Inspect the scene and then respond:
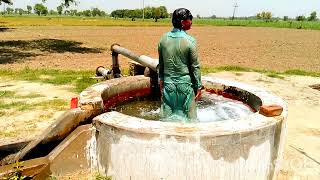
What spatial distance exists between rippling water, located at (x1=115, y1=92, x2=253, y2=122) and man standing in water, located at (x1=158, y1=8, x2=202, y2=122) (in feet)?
4.94

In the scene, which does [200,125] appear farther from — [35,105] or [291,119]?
[35,105]

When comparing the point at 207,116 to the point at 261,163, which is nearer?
the point at 261,163

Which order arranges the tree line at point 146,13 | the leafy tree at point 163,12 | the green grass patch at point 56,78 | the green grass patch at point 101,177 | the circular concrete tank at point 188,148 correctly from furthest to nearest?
the leafy tree at point 163,12 → the tree line at point 146,13 → the green grass patch at point 56,78 → the green grass patch at point 101,177 → the circular concrete tank at point 188,148

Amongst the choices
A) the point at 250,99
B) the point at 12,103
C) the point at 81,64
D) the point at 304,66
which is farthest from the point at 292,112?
the point at 304,66

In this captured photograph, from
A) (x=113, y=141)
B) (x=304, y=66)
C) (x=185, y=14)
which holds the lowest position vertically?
(x=304, y=66)

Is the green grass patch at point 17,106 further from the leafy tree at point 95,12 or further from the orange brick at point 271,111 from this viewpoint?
the leafy tree at point 95,12

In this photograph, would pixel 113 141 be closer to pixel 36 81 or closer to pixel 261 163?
pixel 261 163

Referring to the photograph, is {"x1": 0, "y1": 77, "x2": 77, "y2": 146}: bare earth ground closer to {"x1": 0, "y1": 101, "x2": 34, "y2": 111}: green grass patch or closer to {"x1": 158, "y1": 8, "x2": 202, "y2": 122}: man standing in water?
{"x1": 0, "y1": 101, "x2": 34, "y2": 111}: green grass patch

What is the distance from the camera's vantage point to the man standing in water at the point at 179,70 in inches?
169

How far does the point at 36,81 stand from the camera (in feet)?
34.9

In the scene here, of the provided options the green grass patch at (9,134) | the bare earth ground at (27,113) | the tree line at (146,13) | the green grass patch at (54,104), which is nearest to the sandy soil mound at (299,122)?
the bare earth ground at (27,113)

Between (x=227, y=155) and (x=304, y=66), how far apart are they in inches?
675

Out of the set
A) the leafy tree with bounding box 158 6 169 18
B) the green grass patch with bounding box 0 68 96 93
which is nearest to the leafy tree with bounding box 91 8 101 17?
the leafy tree with bounding box 158 6 169 18

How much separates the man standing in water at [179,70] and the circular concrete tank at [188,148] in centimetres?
67
